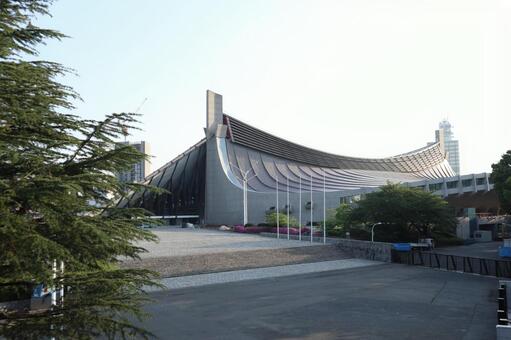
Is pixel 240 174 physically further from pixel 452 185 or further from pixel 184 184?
pixel 452 185

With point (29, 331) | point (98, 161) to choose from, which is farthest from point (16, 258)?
point (98, 161)

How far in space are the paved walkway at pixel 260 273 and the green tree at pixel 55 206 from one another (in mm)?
12621

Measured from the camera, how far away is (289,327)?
1045 centimetres

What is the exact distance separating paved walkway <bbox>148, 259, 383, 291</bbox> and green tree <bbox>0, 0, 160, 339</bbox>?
1262cm

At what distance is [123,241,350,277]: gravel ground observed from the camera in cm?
2103

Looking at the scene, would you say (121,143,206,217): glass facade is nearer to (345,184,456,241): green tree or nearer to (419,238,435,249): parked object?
(345,184,456,241): green tree

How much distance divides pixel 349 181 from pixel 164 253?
36.3 metres

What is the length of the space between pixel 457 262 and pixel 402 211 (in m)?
9.43

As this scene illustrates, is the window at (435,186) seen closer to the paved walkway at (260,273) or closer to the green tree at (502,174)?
the green tree at (502,174)

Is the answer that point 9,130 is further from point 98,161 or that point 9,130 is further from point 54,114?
point 98,161

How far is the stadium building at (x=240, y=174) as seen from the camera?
55438 mm

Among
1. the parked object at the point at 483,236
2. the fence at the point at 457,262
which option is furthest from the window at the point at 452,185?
the fence at the point at 457,262

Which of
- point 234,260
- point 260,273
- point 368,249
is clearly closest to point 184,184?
point 368,249

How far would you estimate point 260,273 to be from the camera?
69.5 ft
